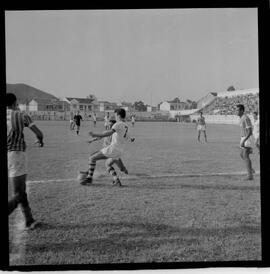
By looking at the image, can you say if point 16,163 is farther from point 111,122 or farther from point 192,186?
point 192,186

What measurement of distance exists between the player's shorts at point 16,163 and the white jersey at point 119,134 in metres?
1.39

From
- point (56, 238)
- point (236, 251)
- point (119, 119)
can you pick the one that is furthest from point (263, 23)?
point (56, 238)

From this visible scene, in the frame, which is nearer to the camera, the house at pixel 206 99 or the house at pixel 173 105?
the house at pixel 206 99

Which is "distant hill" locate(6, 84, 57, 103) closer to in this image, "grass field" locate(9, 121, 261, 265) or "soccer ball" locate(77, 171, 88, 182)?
"grass field" locate(9, 121, 261, 265)

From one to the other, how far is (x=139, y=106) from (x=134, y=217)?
1391 mm

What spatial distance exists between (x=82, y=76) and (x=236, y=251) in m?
2.58

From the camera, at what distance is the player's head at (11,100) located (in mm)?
3922

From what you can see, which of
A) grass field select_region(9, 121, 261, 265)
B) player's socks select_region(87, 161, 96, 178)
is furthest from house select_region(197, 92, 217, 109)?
player's socks select_region(87, 161, 96, 178)

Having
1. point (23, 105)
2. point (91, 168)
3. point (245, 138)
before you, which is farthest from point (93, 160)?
point (245, 138)

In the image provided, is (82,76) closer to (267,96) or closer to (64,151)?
(64,151)

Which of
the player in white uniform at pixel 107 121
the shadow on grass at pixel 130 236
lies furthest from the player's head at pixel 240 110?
the player in white uniform at pixel 107 121

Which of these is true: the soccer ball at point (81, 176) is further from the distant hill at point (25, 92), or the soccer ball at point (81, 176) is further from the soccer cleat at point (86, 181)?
the distant hill at point (25, 92)

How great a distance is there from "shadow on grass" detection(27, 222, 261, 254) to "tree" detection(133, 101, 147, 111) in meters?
1.45

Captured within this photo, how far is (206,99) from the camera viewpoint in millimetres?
4922
